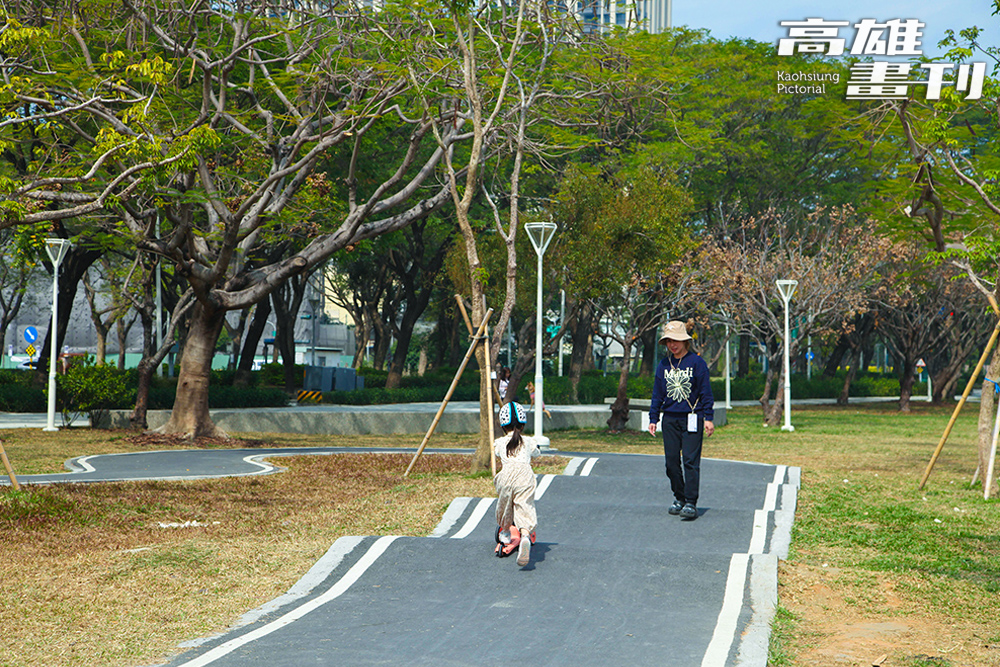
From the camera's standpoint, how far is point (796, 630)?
6348 mm

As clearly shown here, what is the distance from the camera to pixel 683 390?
9422 mm

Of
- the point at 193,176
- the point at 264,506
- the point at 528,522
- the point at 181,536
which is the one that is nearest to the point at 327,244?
the point at 193,176

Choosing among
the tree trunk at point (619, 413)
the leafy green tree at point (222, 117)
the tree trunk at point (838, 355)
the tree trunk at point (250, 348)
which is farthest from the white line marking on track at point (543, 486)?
the tree trunk at point (838, 355)

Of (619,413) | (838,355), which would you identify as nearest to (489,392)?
(619,413)

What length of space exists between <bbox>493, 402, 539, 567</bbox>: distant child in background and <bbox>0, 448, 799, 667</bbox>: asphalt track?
21 cm

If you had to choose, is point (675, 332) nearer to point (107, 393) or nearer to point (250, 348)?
point (107, 393)

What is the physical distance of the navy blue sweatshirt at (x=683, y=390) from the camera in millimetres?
9375

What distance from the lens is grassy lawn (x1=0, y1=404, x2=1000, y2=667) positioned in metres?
6.07

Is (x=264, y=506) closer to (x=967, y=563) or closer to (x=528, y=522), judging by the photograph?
(x=528, y=522)

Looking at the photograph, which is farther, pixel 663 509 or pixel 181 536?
pixel 663 509

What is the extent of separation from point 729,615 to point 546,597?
4.37ft

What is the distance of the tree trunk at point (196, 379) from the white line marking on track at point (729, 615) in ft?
50.1

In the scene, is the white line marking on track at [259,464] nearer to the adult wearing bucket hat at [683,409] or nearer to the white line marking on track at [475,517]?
the white line marking on track at [475,517]

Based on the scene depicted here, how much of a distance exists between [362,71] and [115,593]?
1347 centimetres
